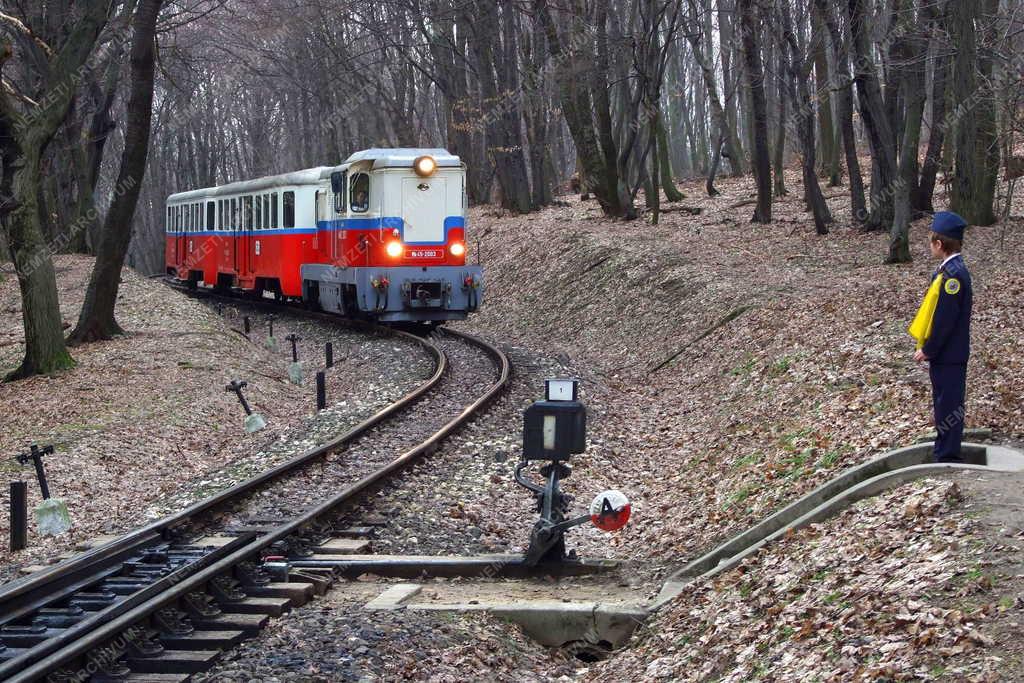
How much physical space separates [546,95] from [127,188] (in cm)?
1669

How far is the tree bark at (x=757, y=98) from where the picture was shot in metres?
23.4

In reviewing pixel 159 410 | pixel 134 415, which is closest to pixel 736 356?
pixel 159 410

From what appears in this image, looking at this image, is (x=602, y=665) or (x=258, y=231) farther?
(x=258, y=231)

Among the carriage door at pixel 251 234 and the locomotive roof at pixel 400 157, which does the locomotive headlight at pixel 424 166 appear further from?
the carriage door at pixel 251 234

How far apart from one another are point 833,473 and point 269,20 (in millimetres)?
29303

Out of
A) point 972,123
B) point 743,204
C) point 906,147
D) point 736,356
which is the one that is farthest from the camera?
point 743,204

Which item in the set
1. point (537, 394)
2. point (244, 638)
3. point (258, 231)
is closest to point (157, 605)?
point (244, 638)

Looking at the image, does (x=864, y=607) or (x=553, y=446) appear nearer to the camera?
(x=864, y=607)

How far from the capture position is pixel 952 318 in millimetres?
7523

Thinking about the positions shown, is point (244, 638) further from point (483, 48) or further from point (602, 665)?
point (483, 48)

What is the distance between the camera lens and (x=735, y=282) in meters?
A: 20.4

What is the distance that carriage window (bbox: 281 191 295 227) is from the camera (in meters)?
24.9

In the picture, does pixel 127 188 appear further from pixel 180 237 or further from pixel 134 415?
pixel 180 237

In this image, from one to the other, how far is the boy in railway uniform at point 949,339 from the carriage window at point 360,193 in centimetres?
1534
